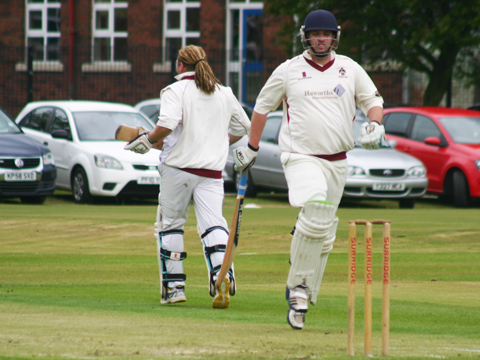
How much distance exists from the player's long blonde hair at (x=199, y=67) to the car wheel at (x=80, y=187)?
9.88 meters

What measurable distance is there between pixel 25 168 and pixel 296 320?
11.1 meters

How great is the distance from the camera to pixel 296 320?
630cm

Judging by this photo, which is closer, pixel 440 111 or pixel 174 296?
pixel 174 296

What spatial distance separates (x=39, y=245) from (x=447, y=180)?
855cm

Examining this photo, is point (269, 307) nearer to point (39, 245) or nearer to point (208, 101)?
point (208, 101)

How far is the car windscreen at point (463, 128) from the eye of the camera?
18.0 meters

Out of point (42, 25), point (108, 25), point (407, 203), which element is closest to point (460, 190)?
point (407, 203)

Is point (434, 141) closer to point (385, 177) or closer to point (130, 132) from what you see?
point (385, 177)

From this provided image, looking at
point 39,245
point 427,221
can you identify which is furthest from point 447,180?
point 39,245

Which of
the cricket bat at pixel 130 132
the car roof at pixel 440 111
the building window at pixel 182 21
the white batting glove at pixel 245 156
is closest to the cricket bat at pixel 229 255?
the white batting glove at pixel 245 156

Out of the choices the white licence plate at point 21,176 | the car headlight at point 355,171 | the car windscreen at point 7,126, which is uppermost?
the car windscreen at point 7,126

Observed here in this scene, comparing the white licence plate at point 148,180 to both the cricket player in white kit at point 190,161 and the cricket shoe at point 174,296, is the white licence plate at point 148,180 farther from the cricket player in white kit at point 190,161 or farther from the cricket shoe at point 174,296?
the cricket shoe at point 174,296

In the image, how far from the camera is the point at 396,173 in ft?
57.3

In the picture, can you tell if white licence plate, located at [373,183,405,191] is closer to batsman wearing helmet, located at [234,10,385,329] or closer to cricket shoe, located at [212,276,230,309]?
cricket shoe, located at [212,276,230,309]
